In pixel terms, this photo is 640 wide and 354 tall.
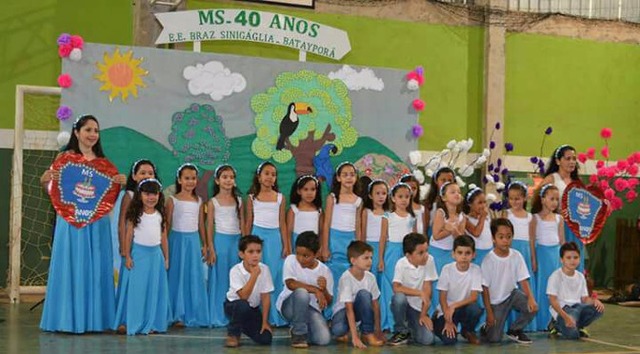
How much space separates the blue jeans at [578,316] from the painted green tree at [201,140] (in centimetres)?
317

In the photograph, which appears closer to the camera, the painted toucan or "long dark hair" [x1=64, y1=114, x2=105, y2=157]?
"long dark hair" [x1=64, y1=114, x2=105, y2=157]

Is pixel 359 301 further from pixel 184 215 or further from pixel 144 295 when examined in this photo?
pixel 184 215

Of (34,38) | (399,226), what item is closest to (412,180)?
(399,226)

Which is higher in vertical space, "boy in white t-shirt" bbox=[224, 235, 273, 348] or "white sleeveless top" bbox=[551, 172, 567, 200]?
"white sleeveless top" bbox=[551, 172, 567, 200]

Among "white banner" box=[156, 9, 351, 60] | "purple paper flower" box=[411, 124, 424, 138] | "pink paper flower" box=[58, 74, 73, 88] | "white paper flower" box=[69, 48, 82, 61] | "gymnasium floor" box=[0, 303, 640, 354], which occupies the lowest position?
"gymnasium floor" box=[0, 303, 640, 354]

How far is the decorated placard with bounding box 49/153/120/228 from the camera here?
6.64 m

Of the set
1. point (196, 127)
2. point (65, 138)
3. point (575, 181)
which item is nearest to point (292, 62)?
point (196, 127)

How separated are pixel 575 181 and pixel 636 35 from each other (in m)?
5.13

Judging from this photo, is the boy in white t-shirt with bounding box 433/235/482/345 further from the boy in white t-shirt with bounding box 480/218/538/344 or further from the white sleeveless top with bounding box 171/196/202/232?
the white sleeveless top with bounding box 171/196/202/232

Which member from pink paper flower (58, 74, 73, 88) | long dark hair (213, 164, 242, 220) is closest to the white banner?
pink paper flower (58, 74, 73, 88)

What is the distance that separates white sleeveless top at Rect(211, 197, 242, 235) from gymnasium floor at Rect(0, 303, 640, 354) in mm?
820

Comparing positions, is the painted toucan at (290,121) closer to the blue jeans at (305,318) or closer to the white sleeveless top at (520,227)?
the white sleeveless top at (520,227)

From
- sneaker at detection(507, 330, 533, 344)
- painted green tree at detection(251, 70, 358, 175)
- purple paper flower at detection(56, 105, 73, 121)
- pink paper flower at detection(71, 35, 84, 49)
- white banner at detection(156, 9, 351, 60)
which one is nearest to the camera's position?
sneaker at detection(507, 330, 533, 344)

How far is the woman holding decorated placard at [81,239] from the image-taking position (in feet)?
21.5
